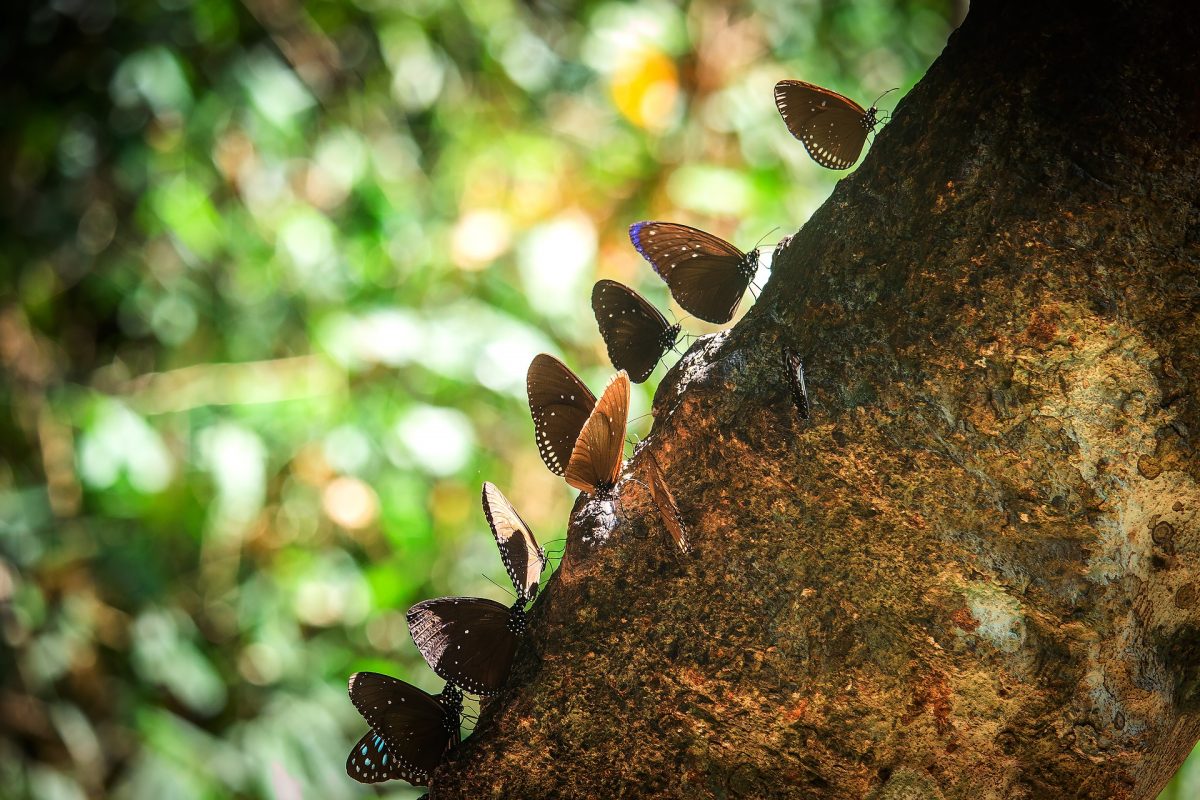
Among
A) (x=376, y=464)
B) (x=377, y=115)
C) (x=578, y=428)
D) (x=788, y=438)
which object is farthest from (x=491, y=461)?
(x=788, y=438)

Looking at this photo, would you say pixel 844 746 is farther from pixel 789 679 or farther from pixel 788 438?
pixel 788 438

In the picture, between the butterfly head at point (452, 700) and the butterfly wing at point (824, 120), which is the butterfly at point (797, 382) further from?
the butterfly head at point (452, 700)

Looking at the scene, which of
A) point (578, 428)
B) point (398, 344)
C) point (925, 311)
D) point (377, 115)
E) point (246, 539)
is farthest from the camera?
point (377, 115)

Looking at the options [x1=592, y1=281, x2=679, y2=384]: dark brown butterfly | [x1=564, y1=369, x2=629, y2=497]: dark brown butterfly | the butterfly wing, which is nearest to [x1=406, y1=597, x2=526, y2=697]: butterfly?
[x1=564, y1=369, x2=629, y2=497]: dark brown butterfly

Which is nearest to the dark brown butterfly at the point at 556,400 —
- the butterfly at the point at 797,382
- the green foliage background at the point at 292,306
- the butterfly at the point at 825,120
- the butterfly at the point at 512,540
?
the butterfly at the point at 512,540

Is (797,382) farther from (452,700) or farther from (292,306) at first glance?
(292,306)

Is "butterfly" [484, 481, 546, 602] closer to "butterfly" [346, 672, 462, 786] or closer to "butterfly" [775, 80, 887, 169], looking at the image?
"butterfly" [346, 672, 462, 786]

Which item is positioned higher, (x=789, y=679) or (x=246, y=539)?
(x=789, y=679)
